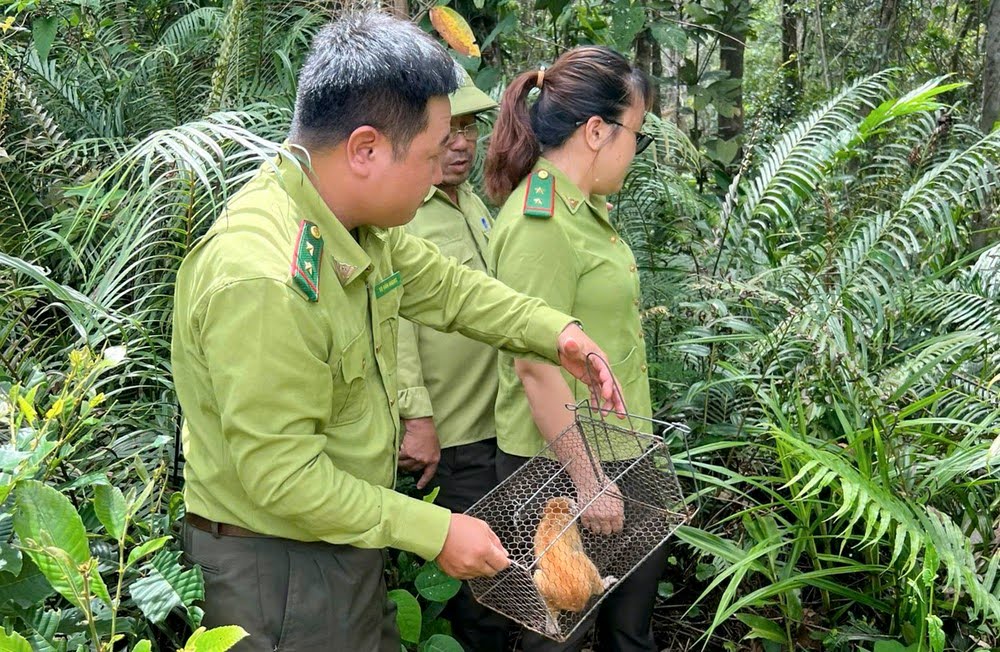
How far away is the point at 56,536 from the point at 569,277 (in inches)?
47.9

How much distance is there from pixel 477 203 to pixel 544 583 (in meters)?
1.27

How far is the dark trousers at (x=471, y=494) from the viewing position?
8.93 feet

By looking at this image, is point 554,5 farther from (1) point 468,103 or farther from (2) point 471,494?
(2) point 471,494

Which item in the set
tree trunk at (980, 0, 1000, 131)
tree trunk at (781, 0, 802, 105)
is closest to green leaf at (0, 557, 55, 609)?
tree trunk at (980, 0, 1000, 131)

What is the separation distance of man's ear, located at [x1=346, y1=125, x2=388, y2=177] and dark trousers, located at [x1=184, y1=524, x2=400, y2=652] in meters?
0.67

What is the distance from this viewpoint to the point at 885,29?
21.0ft

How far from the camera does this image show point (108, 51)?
429 cm

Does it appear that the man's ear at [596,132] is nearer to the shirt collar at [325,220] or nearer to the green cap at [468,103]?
the green cap at [468,103]

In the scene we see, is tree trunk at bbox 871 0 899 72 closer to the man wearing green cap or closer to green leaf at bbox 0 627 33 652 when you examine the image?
the man wearing green cap

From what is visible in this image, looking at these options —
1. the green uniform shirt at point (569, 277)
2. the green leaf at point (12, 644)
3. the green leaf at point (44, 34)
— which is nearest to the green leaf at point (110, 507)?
the green leaf at point (12, 644)

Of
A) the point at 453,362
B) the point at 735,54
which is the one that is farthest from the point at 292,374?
the point at 735,54

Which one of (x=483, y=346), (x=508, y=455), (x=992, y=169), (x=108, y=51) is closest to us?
(x=508, y=455)

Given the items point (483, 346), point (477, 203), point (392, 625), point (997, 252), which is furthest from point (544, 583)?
point (997, 252)

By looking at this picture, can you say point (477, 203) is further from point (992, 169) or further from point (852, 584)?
point (992, 169)
